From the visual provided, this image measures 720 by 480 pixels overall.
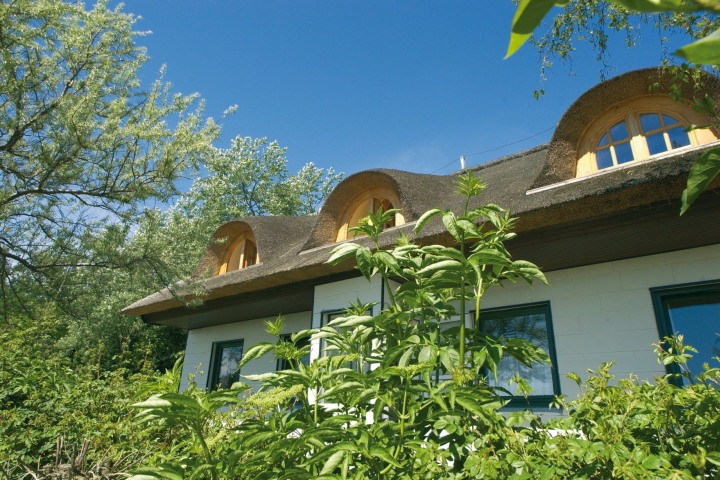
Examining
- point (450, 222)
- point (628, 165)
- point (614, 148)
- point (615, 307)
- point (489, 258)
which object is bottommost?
point (489, 258)

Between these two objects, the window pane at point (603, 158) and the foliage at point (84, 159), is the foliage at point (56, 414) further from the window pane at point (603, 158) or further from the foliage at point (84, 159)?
the window pane at point (603, 158)

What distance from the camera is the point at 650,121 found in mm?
5578

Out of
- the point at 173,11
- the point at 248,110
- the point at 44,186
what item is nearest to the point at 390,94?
the point at 248,110

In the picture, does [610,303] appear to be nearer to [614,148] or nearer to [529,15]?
[614,148]

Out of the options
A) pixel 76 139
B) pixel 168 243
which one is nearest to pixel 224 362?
pixel 168 243

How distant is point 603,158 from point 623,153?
8.6 inches

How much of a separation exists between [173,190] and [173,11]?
118 inches

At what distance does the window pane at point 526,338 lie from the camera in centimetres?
563

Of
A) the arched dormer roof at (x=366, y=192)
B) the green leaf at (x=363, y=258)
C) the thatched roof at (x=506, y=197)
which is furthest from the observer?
the arched dormer roof at (x=366, y=192)

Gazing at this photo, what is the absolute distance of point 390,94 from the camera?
10.4 meters

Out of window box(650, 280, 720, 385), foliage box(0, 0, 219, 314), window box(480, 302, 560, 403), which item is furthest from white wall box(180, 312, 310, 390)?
window box(650, 280, 720, 385)

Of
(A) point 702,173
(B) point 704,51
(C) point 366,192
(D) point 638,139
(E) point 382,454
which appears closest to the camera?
(B) point 704,51

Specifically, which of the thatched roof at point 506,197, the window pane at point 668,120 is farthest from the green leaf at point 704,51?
the window pane at point 668,120

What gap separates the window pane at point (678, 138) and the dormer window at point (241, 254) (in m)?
7.63
